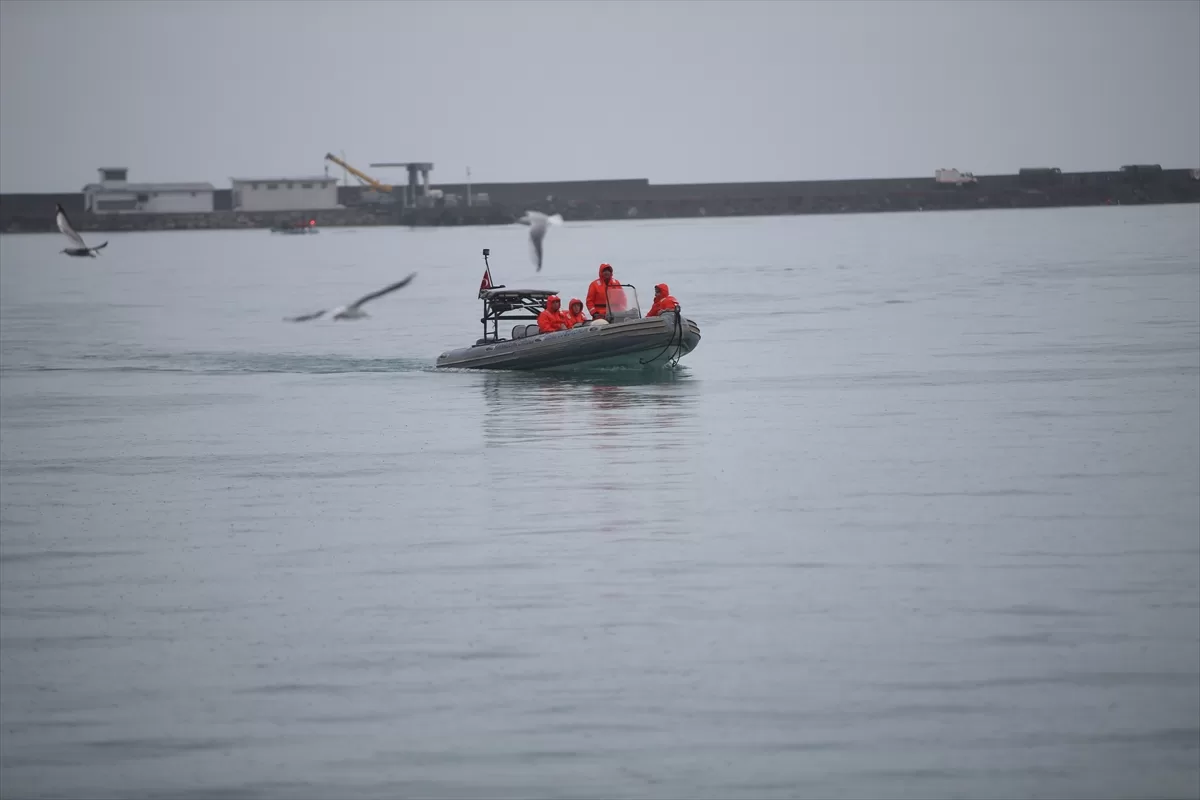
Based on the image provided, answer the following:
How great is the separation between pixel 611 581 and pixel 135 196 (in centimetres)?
15972

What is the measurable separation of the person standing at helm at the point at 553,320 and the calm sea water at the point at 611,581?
1.32 m

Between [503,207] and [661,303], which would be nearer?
[661,303]

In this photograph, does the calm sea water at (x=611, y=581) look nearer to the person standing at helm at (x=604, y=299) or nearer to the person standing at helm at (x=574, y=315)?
the person standing at helm at (x=574, y=315)

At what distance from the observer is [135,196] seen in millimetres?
169750

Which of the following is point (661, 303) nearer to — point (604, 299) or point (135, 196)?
point (604, 299)

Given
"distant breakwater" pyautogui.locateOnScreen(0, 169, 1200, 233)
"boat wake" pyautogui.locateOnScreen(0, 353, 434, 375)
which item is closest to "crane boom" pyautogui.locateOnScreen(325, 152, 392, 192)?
"distant breakwater" pyautogui.locateOnScreen(0, 169, 1200, 233)

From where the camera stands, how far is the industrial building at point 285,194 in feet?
A: 590

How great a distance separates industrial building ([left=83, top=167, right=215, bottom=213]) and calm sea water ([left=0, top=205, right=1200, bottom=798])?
131 m

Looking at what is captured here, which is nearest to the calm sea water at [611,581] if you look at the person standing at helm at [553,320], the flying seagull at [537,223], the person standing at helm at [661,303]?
the person standing at helm at [553,320]

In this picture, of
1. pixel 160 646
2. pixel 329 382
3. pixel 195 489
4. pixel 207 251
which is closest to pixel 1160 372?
pixel 329 382

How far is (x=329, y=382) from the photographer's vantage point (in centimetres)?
4019

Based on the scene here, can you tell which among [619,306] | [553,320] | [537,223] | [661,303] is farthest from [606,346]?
[537,223]

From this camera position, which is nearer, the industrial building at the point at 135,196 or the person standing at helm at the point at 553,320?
the person standing at helm at the point at 553,320

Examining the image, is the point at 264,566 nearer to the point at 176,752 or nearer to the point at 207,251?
the point at 176,752
